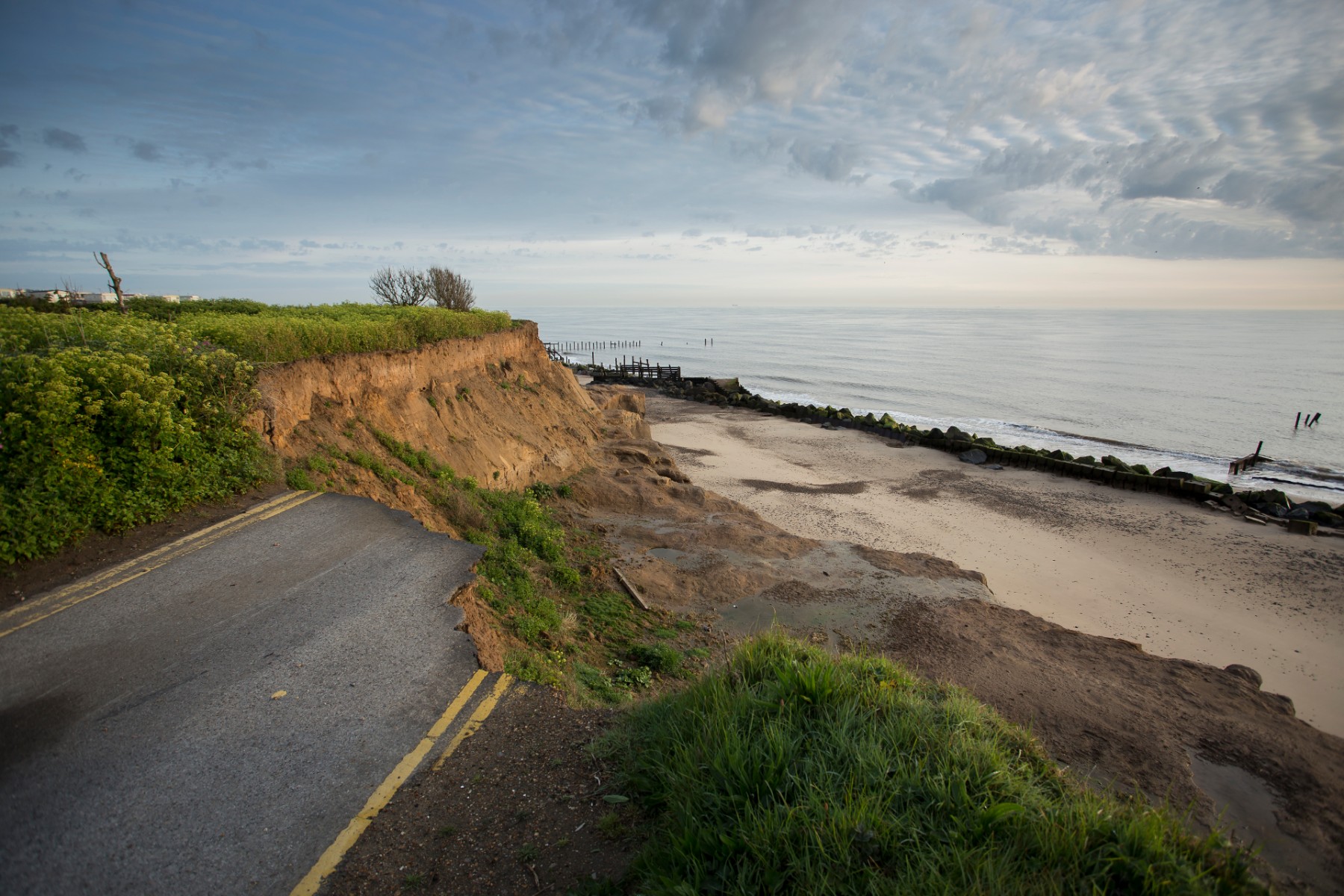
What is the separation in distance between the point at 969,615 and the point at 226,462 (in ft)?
43.8

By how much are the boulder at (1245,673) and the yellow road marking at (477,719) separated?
12327mm

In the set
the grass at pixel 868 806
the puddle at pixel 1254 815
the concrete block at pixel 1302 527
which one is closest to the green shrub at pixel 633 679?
the grass at pixel 868 806

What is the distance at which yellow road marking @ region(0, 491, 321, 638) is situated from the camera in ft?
20.1

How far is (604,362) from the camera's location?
82688 mm

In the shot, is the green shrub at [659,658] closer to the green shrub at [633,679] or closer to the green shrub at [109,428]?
the green shrub at [633,679]

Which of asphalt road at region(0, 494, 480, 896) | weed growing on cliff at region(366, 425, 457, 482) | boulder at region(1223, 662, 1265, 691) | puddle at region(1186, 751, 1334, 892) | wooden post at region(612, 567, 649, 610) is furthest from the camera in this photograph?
weed growing on cliff at region(366, 425, 457, 482)

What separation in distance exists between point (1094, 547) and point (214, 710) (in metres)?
21.7

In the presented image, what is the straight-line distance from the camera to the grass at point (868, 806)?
3262 millimetres

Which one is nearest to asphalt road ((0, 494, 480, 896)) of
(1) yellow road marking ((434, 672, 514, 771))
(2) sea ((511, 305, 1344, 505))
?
(1) yellow road marking ((434, 672, 514, 771))

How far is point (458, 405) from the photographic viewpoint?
1719cm

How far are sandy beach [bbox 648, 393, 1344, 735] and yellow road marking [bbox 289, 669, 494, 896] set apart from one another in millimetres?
13462

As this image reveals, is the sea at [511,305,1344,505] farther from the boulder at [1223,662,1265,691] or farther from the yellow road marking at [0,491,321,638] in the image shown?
the yellow road marking at [0,491,321,638]

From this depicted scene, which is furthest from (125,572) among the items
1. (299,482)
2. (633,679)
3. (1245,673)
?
(1245,673)

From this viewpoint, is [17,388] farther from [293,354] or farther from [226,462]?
[293,354]
